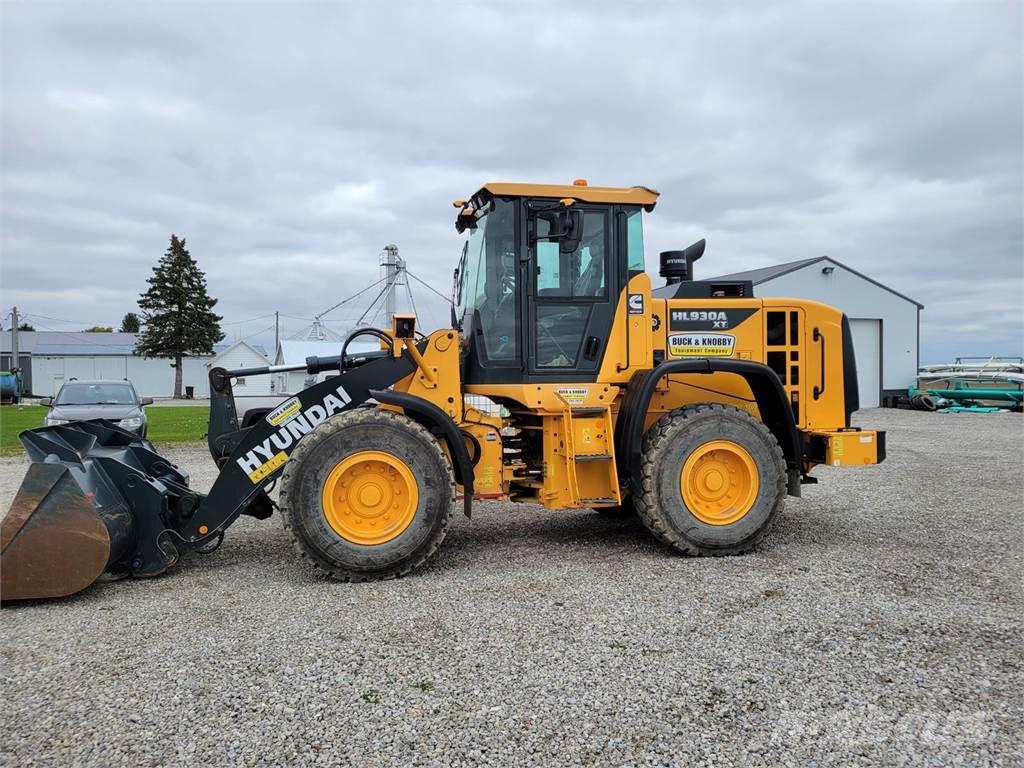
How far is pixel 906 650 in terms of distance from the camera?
12.3ft

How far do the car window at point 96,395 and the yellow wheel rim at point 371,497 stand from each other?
9972mm


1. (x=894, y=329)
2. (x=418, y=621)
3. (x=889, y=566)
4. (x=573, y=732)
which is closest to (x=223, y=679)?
(x=418, y=621)

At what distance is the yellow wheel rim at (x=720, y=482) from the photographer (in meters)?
5.59

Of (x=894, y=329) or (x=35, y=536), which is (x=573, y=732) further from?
(x=894, y=329)

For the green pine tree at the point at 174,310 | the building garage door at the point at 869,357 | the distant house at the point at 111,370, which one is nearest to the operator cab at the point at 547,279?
the building garage door at the point at 869,357

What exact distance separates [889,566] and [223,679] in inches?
182

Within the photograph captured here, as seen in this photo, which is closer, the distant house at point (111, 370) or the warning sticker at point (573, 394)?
the warning sticker at point (573, 394)

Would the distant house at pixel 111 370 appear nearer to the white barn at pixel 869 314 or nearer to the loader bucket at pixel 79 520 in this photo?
the white barn at pixel 869 314

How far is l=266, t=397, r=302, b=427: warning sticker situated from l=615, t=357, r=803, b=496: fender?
2.48m

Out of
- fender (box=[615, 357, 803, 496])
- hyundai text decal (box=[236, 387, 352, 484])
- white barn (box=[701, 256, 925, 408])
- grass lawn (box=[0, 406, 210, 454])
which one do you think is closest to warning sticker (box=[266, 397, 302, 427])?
hyundai text decal (box=[236, 387, 352, 484])

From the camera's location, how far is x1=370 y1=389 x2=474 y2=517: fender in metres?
5.26

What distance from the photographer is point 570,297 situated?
227 inches

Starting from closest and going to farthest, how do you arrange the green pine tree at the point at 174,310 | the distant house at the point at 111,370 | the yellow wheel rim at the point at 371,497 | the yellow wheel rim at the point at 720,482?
the yellow wheel rim at the point at 371,497 < the yellow wheel rim at the point at 720,482 < the green pine tree at the point at 174,310 < the distant house at the point at 111,370

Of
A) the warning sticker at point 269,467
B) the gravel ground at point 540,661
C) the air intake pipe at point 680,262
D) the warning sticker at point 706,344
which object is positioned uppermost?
the air intake pipe at point 680,262
